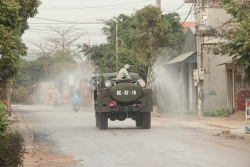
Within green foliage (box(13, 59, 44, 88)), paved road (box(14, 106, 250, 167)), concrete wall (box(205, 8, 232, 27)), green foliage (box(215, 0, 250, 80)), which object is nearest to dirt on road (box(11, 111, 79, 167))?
paved road (box(14, 106, 250, 167))

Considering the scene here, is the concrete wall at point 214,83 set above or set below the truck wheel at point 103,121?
above

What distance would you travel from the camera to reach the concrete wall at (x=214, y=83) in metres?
42.6

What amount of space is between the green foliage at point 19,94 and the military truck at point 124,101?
9139 cm

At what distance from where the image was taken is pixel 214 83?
42.8 m

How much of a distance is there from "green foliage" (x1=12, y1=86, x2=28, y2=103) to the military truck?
300 ft

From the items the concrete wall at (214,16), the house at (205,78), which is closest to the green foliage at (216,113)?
the house at (205,78)

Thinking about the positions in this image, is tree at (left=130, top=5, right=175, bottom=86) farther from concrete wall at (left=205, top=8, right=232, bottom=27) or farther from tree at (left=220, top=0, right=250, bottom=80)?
tree at (left=220, top=0, right=250, bottom=80)

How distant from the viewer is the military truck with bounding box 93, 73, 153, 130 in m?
25.6

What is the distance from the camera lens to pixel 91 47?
230 feet

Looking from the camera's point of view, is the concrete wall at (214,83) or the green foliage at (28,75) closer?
the concrete wall at (214,83)

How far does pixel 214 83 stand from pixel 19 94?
261ft

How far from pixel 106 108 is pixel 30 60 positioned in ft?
311

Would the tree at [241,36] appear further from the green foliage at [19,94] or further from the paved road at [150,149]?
the green foliage at [19,94]

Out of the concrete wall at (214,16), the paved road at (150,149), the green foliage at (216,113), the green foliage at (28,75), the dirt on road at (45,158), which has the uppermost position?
the concrete wall at (214,16)
